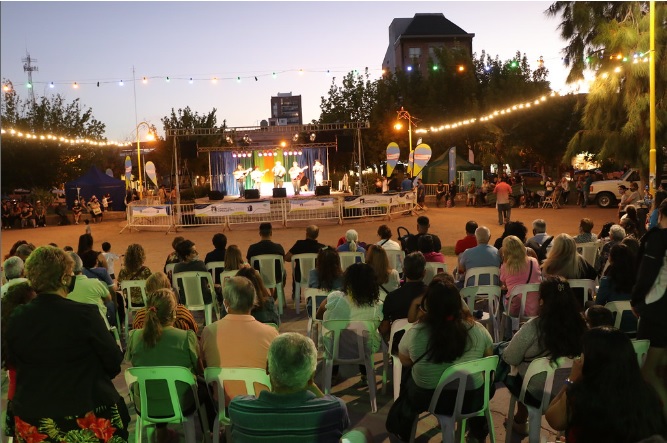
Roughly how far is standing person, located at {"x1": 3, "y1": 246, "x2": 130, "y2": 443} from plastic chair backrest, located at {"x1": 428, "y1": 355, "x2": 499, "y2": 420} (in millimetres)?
1738

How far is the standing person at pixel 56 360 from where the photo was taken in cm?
315

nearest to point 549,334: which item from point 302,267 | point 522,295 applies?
point 522,295

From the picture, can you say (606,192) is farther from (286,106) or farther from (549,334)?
(286,106)

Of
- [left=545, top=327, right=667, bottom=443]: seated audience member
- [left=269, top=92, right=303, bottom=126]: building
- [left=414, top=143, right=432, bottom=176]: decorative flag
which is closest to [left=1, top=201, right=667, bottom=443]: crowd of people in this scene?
[left=545, top=327, right=667, bottom=443]: seated audience member

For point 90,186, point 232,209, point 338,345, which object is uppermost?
point 90,186

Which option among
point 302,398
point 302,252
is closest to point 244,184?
point 302,252

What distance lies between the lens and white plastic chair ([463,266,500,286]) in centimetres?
709

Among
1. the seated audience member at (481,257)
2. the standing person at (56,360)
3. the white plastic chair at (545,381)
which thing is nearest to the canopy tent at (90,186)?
the seated audience member at (481,257)

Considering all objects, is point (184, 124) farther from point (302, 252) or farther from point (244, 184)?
point (302, 252)

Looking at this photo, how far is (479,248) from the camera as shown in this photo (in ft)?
23.8

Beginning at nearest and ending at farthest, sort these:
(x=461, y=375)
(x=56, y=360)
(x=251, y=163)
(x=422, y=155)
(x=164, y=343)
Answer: (x=56, y=360) < (x=461, y=375) < (x=164, y=343) < (x=422, y=155) < (x=251, y=163)

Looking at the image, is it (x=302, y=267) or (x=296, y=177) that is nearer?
(x=302, y=267)

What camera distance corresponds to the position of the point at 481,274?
23.6ft

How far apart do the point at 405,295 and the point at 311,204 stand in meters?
15.5
